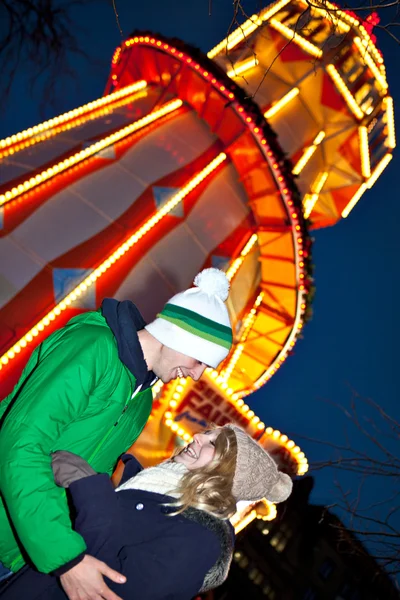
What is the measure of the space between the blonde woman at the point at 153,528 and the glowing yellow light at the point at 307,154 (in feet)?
29.8

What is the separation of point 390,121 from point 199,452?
34.6ft

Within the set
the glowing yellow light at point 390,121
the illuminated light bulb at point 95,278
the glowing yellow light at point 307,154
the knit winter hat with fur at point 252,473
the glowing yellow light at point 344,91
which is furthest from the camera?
the glowing yellow light at point 390,121

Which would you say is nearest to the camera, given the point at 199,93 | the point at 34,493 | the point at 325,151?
the point at 34,493

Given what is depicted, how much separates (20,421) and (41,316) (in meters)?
4.12

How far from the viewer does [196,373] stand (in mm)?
3119

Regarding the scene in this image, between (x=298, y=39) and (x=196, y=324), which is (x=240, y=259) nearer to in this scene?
(x=298, y=39)

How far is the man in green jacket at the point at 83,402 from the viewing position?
217cm

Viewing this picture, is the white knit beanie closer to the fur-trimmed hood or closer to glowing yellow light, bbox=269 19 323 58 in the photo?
the fur-trimmed hood

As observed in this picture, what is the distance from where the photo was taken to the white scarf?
2.67 metres

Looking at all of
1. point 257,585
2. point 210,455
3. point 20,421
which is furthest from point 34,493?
point 257,585

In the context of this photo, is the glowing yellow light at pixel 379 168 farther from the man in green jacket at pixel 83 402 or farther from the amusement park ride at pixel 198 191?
the man in green jacket at pixel 83 402

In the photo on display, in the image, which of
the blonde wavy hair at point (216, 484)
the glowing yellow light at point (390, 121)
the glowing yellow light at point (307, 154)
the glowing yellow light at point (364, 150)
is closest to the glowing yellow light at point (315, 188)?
the glowing yellow light at point (307, 154)

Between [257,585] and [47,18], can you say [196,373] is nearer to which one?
[47,18]

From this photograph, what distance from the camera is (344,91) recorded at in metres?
10.3
